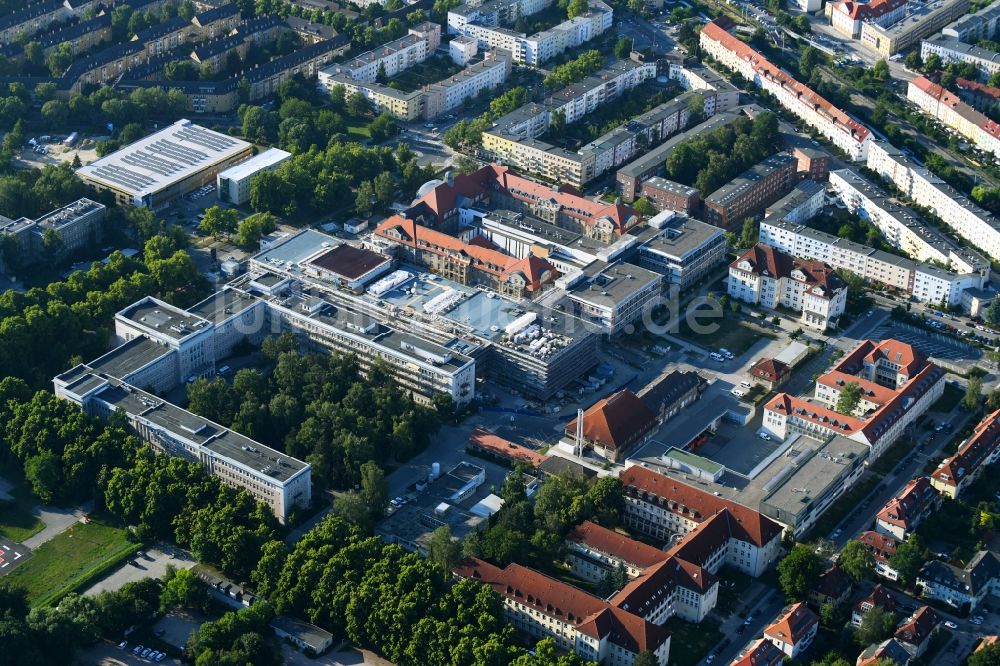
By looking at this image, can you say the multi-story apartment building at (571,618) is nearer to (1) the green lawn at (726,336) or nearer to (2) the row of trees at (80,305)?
(1) the green lawn at (726,336)

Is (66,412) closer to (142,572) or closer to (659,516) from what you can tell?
(142,572)

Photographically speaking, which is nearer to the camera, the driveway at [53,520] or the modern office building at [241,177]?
the driveway at [53,520]

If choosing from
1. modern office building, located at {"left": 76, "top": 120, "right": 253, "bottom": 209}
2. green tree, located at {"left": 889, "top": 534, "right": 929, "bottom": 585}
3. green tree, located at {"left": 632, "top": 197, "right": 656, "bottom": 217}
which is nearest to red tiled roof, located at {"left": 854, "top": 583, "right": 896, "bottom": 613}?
green tree, located at {"left": 889, "top": 534, "right": 929, "bottom": 585}

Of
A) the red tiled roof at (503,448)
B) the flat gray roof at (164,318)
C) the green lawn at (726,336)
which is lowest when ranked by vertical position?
the green lawn at (726,336)

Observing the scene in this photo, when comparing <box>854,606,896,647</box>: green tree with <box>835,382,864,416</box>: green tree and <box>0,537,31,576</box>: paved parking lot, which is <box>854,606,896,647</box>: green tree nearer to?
<box>835,382,864,416</box>: green tree

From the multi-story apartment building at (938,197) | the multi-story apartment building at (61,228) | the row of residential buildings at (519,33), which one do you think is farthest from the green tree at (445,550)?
the row of residential buildings at (519,33)

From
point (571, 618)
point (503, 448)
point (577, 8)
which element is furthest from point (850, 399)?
point (577, 8)

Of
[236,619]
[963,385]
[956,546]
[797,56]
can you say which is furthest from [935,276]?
[236,619]
